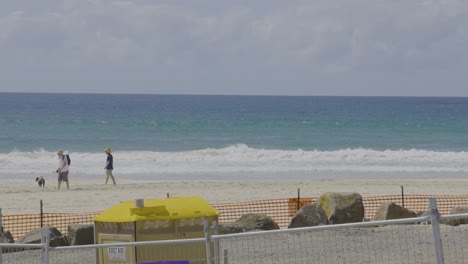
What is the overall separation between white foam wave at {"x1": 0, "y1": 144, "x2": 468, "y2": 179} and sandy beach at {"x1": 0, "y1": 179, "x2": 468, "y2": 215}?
650cm

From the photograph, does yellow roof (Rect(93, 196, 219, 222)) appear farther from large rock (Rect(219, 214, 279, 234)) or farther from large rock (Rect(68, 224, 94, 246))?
large rock (Rect(219, 214, 279, 234))

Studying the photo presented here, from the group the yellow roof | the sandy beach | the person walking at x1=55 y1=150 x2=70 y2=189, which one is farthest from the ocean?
the yellow roof

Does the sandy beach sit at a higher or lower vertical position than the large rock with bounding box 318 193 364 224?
higher

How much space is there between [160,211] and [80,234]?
5263 millimetres

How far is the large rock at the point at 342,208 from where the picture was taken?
56.3 feet

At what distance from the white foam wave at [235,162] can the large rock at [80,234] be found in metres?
21.2

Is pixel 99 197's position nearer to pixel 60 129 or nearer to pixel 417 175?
pixel 417 175

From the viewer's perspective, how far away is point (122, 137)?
217ft

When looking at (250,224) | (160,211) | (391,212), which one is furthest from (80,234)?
(391,212)

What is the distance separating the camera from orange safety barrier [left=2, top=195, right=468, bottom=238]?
18.8 metres

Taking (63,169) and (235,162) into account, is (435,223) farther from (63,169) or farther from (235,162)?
(235,162)

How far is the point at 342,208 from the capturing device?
56.6 ft


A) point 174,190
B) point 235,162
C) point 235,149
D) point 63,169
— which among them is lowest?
point 174,190

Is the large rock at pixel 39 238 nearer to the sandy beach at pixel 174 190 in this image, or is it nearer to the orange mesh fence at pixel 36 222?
the orange mesh fence at pixel 36 222
